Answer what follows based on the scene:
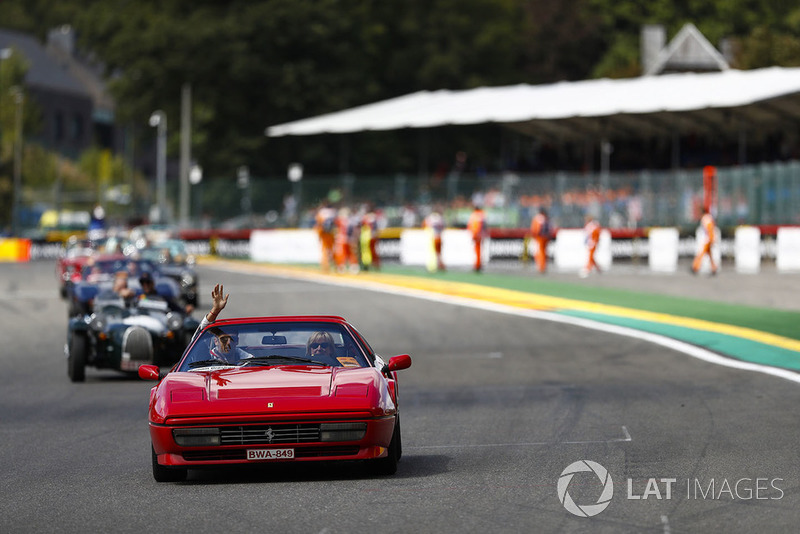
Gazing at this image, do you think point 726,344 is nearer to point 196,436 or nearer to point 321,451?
point 321,451

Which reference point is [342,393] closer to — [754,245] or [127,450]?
[127,450]

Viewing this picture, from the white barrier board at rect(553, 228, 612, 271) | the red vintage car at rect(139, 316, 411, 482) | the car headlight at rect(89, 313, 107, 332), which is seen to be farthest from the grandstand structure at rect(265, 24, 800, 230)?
the red vintage car at rect(139, 316, 411, 482)

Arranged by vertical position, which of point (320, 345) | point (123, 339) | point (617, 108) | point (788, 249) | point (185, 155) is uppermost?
point (617, 108)

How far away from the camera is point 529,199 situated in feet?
155

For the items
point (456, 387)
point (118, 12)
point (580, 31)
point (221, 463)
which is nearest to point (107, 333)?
point (456, 387)

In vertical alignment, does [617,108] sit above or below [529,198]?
above

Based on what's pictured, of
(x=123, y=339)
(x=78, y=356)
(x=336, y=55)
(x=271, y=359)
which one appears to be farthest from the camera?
(x=336, y=55)

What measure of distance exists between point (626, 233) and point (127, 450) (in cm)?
3477

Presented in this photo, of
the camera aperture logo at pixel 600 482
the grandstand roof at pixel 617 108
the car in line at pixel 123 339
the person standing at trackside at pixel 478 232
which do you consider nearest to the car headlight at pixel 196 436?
the camera aperture logo at pixel 600 482

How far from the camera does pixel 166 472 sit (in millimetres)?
9672

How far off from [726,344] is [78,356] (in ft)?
28.3

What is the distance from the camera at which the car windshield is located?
1028 centimetres

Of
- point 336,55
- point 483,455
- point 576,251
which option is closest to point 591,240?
point 576,251

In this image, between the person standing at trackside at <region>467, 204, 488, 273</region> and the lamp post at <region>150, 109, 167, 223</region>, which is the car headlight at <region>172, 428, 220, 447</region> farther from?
the lamp post at <region>150, 109, 167, 223</region>
